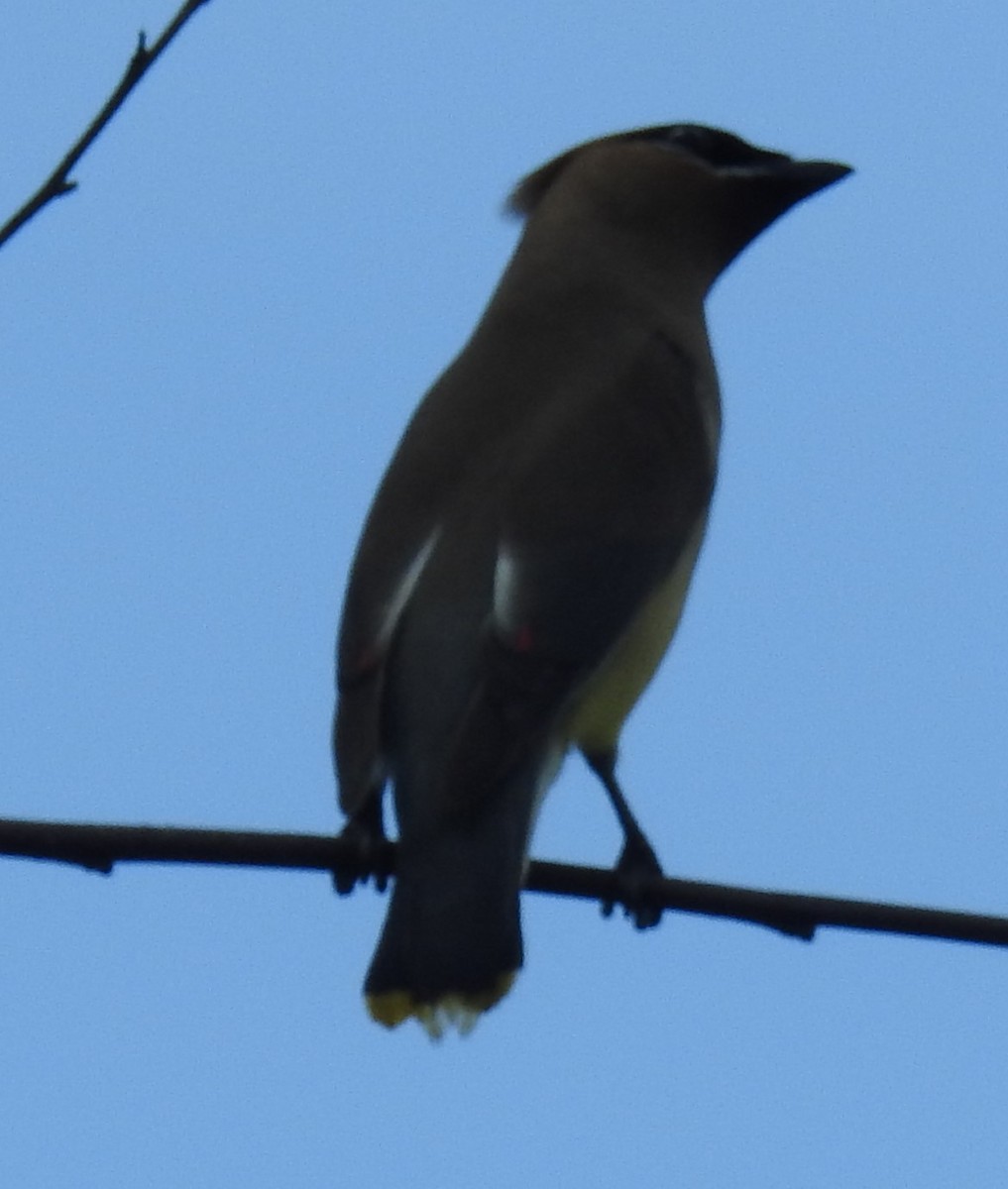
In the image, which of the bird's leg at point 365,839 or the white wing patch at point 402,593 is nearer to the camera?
the bird's leg at point 365,839

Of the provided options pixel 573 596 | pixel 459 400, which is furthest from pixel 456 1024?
pixel 459 400

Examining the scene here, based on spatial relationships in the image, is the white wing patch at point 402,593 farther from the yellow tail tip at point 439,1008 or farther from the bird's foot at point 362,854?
the yellow tail tip at point 439,1008

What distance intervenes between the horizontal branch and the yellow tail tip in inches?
17.0

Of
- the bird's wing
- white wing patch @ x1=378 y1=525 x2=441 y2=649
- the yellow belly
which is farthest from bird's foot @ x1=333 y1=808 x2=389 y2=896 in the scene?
the yellow belly

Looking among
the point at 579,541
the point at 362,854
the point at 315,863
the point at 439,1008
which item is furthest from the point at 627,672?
the point at 315,863

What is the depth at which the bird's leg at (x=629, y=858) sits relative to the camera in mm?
4305

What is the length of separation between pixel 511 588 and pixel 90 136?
1.60 m

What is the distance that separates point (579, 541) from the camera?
4.72 meters

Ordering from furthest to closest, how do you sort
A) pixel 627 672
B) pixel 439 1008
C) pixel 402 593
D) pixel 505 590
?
pixel 627 672, pixel 402 593, pixel 505 590, pixel 439 1008

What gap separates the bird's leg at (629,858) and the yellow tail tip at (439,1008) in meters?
0.26

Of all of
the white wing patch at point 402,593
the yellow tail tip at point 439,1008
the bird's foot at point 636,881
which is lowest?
the yellow tail tip at point 439,1008

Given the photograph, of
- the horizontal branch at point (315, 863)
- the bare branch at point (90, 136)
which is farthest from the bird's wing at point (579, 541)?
the bare branch at point (90, 136)

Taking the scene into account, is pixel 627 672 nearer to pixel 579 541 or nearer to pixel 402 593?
pixel 579 541

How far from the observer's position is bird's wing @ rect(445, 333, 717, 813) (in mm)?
4359
